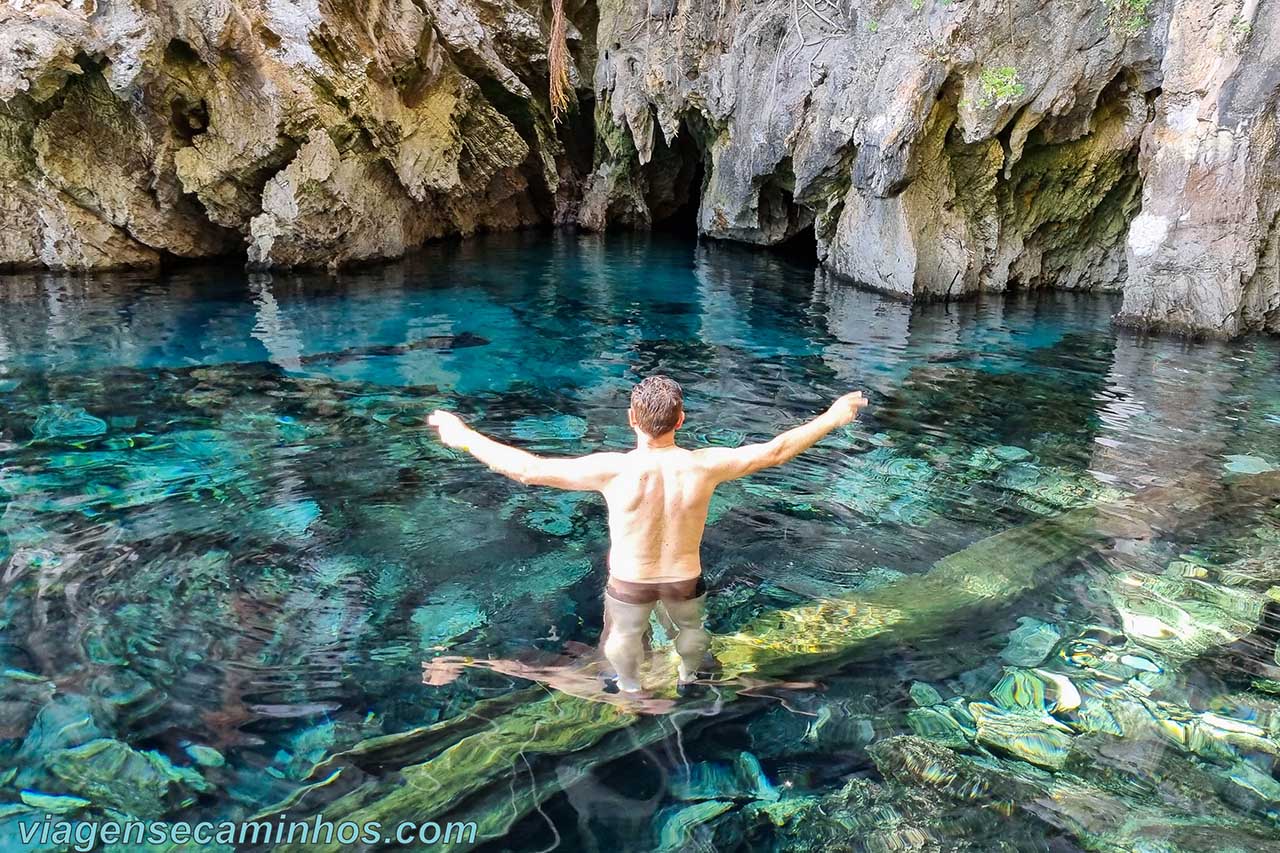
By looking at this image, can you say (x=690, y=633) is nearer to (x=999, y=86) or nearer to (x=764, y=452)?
(x=764, y=452)

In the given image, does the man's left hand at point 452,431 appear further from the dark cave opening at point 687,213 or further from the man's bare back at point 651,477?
the dark cave opening at point 687,213

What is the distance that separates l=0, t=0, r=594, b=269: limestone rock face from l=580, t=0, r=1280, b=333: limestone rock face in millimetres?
5071

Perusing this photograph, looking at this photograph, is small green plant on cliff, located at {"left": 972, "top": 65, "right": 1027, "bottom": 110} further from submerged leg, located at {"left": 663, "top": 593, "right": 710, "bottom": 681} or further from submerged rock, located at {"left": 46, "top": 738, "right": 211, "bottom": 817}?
submerged rock, located at {"left": 46, "top": 738, "right": 211, "bottom": 817}

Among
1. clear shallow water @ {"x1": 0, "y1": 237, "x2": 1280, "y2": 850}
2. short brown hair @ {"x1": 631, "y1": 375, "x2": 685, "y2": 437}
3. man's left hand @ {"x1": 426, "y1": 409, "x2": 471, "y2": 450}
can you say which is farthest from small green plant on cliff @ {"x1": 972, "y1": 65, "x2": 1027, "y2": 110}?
man's left hand @ {"x1": 426, "y1": 409, "x2": 471, "y2": 450}

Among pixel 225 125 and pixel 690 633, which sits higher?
pixel 225 125

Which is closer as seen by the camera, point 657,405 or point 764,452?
point 657,405

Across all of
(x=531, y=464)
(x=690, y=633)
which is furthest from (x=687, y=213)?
(x=531, y=464)

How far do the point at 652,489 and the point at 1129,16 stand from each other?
11.3m

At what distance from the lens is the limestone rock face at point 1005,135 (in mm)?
10125

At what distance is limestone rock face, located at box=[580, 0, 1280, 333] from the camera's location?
10125mm

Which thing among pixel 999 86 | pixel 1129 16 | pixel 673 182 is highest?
pixel 1129 16

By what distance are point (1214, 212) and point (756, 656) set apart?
9390mm

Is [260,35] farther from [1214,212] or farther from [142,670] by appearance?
[1214,212]

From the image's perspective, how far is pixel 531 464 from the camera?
12.0 feet
